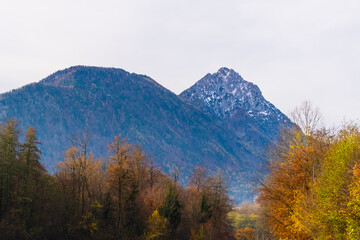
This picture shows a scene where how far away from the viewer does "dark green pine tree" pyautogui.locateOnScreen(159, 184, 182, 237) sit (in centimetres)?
5159

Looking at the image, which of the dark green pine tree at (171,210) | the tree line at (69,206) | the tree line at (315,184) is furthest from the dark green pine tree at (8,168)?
the tree line at (315,184)

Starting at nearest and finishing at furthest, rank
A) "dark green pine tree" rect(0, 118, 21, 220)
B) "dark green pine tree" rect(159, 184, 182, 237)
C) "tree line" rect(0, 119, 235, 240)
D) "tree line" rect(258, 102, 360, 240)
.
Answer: "tree line" rect(258, 102, 360, 240) → "dark green pine tree" rect(0, 118, 21, 220) → "tree line" rect(0, 119, 235, 240) → "dark green pine tree" rect(159, 184, 182, 237)

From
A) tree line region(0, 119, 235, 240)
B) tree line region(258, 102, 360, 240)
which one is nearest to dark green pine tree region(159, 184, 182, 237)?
tree line region(0, 119, 235, 240)

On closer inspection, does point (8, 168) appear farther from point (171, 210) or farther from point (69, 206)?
point (171, 210)

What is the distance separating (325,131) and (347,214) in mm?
11595

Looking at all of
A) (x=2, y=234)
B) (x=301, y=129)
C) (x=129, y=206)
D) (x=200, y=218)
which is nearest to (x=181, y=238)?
(x=200, y=218)

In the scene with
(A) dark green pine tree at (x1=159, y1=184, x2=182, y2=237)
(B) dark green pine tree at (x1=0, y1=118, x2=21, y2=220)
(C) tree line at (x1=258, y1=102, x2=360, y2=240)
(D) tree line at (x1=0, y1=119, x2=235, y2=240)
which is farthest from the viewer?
(A) dark green pine tree at (x1=159, y1=184, x2=182, y2=237)

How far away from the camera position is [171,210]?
51750 millimetres

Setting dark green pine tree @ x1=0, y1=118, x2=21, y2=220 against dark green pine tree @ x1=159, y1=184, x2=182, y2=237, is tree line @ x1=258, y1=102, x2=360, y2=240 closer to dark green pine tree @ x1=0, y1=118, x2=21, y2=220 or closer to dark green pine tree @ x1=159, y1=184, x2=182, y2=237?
dark green pine tree @ x1=159, y1=184, x2=182, y2=237

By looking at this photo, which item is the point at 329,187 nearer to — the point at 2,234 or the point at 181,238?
the point at 2,234

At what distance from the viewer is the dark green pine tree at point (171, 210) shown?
51.6m

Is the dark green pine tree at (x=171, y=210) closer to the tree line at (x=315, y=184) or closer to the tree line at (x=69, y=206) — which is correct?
the tree line at (x=69, y=206)

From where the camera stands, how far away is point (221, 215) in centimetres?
7094

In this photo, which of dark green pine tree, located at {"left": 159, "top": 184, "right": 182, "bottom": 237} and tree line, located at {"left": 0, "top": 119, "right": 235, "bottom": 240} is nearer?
tree line, located at {"left": 0, "top": 119, "right": 235, "bottom": 240}
